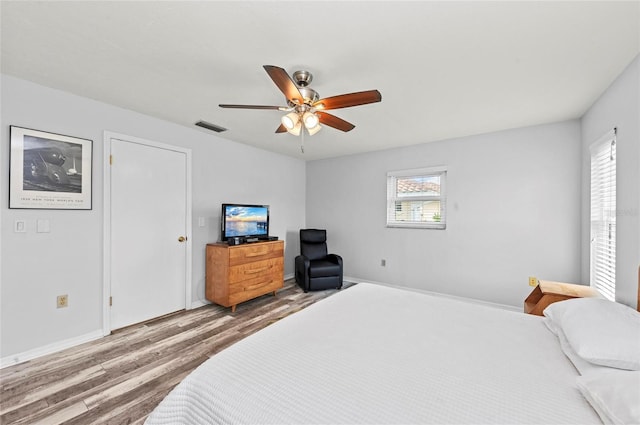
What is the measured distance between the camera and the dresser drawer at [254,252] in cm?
343

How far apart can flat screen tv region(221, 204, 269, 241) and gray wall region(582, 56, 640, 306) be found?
151 inches

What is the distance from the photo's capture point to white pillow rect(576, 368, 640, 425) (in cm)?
78

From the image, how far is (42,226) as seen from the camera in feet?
7.84

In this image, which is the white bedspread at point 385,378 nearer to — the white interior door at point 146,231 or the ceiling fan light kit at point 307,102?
the ceiling fan light kit at point 307,102

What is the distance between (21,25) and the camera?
63.7 inches

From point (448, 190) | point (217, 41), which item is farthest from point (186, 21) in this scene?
point (448, 190)

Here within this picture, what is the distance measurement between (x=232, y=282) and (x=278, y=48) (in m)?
2.70

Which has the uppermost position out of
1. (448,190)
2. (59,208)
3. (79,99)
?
(79,99)

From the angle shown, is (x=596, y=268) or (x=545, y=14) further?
(x=596, y=268)

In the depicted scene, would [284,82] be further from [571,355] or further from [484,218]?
[484,218]

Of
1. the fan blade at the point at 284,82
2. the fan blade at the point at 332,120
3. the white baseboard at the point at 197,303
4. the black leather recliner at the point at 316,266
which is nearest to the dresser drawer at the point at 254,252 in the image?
the black leather recliner at the point at 316,266

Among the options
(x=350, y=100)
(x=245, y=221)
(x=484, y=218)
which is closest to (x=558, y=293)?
(x=484, y=218)

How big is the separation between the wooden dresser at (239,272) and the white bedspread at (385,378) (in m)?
2.01

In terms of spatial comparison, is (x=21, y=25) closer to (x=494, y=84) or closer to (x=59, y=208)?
(x=59, y=208)
